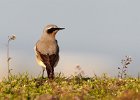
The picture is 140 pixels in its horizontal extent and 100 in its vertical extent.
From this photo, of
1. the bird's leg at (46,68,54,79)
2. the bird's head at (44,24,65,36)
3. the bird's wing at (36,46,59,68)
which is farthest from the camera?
the bird's head at (44,24,65,36)

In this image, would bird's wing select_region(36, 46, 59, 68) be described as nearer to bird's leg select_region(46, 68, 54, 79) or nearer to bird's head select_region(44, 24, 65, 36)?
bird's leg select_region(46, 68, 54, 79)

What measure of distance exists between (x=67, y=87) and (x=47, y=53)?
2252 mm

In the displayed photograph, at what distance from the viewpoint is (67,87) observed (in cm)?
→ 1402

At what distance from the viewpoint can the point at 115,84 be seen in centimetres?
1500

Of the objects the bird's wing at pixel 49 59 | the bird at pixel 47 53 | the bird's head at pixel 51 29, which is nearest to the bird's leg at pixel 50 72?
the bird at pixel 47 53

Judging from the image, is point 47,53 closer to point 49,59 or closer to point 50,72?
point 49,59

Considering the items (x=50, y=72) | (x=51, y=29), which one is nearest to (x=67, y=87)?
(x=50, y=72)

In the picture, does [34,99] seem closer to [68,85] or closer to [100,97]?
[100,97]

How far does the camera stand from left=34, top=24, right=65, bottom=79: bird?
52.4 ft

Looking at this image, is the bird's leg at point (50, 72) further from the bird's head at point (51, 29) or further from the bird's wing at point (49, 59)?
the bird's head at point (51, 29)

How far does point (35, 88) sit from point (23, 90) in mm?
796

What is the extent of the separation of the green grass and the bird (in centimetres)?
44

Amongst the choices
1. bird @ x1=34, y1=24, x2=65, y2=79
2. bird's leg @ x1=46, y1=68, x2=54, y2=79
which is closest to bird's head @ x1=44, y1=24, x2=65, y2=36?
bird @ x1=34, y1=24, x2=65, y2=79

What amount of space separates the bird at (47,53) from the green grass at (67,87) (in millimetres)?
439
